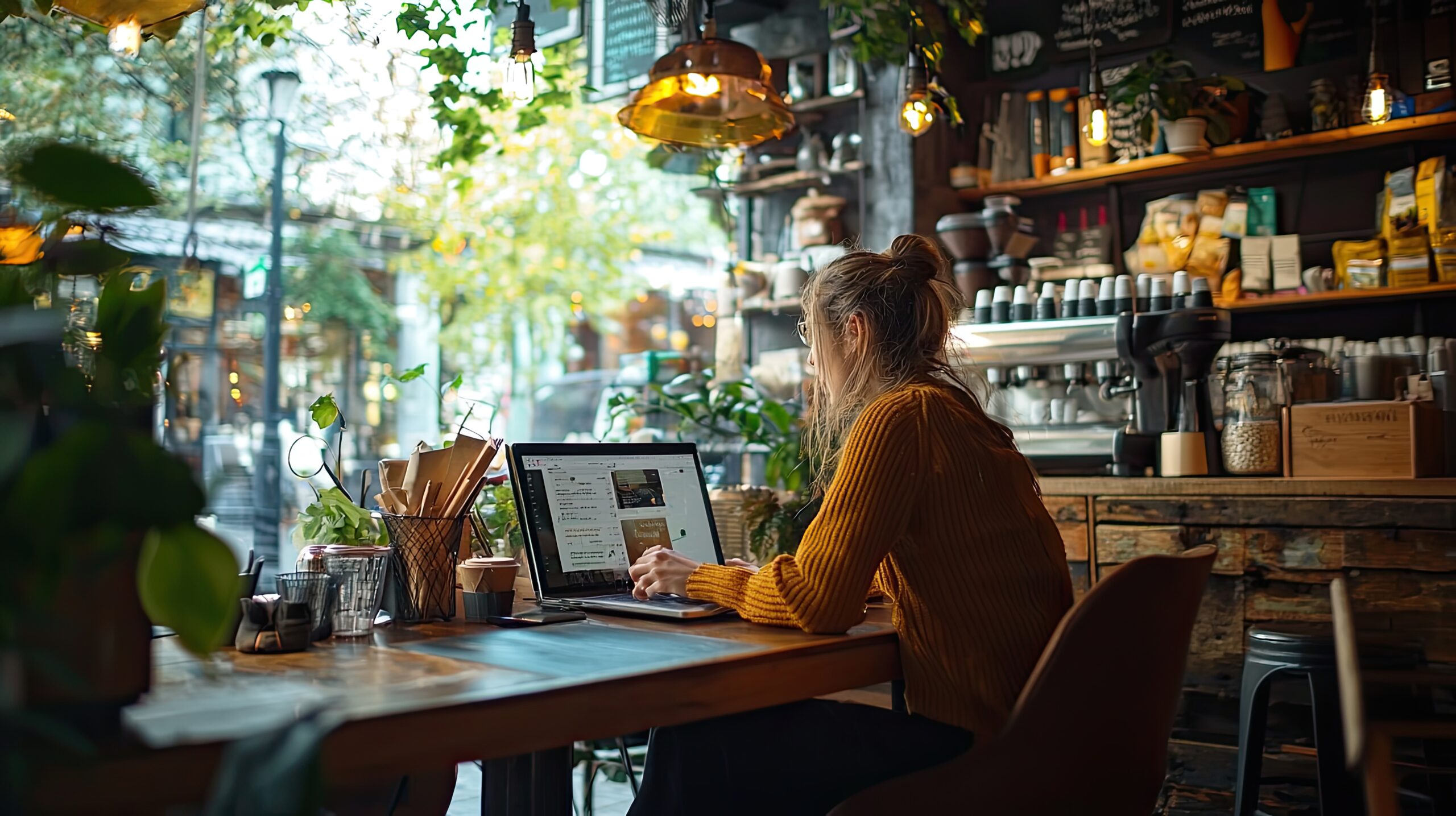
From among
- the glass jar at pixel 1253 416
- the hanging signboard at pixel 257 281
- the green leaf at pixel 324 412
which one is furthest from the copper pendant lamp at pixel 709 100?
the hanging signboard at pixel 257 281

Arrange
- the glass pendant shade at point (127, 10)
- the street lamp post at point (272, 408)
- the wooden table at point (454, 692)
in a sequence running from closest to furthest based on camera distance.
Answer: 1. the wooden table at point (454, 692)
2. the glass pendant shade at point (127, 10)
3. the street lamp post at point (272, 408)

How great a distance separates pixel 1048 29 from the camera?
4812 mm

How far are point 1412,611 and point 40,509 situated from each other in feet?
9.12

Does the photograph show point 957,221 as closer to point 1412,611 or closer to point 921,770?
point 1412,611

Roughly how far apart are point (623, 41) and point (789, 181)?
36.9 inches

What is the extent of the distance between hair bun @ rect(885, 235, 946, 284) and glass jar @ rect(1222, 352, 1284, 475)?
1.51 metres

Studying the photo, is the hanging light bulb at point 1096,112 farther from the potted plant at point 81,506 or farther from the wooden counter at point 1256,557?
the potted plant at point 81,506

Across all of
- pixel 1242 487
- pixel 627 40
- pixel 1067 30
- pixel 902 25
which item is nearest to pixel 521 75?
pixel 902 25

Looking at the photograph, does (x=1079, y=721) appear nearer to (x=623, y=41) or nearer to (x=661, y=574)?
(x=661, y=574)

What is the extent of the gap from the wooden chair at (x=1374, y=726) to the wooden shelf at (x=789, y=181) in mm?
3840

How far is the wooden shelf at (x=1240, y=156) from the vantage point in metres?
3.95

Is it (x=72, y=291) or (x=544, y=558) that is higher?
(x=72, y=291)

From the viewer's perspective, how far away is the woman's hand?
1.89 metres

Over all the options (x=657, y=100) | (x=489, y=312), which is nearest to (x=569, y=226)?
(x=489, y=312)
